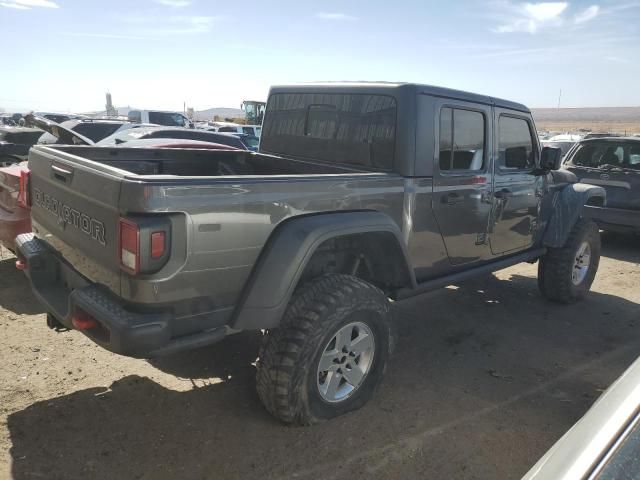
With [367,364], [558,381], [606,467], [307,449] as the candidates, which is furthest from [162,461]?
[558,381]

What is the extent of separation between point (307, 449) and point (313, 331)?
0.64 m

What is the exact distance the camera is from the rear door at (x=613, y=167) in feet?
24.8

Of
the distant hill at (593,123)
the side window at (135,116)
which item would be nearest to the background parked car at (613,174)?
the side window at (135,116)

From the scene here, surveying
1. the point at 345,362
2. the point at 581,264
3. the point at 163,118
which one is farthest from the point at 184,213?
the point at 163,118

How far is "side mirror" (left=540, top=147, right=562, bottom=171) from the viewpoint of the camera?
4648 mm

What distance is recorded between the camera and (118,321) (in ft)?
7.72

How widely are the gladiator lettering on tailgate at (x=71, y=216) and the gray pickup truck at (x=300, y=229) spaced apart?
0.04ft

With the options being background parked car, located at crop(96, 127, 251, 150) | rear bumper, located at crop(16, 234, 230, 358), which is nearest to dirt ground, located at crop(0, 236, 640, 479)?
rear bumper, located at crop(16, 234, 230, 358)

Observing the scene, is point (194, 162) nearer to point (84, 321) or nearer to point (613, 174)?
point (84, 321)

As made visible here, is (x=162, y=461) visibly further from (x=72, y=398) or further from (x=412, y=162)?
(x=412, y=162)

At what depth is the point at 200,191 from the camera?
7.82 feet

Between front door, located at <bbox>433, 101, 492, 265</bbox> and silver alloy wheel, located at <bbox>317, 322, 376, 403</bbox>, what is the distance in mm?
1044

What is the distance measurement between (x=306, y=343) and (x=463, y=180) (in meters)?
1.80

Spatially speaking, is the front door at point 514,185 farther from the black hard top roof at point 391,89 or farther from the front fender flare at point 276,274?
the front fender flare at point 276,274
